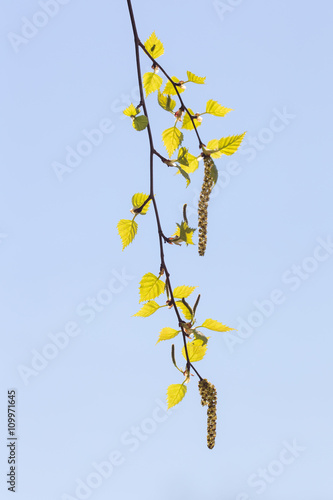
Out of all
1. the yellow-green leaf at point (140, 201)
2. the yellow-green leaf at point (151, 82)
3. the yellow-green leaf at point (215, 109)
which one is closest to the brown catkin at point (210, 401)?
the yellow-green leaf at point (140, 201)

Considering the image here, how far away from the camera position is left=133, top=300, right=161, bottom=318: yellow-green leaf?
193 cm

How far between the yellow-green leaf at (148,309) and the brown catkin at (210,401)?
0.98ft

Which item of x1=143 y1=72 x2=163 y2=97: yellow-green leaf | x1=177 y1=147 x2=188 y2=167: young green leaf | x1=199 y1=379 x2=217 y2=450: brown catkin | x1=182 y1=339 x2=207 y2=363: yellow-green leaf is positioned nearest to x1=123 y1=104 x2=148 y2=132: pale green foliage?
x1=177 y1=147 x2=188 y2=167: young green leaf

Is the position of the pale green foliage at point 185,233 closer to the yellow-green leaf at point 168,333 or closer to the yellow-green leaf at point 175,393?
the yellow-green leaf at point 168,333

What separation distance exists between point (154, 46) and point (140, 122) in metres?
0.35

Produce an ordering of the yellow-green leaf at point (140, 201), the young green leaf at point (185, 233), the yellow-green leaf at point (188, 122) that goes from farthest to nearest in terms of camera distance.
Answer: the yellow-green leaf at point (188, 122) → the yellow-green leaf at point (140, 201) → the young green leaf at point (185, 233)

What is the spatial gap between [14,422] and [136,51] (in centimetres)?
929

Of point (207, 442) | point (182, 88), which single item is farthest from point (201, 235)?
point (207, 442)

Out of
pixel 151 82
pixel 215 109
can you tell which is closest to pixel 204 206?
pixel 215 109

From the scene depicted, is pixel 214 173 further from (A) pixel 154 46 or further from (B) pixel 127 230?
(A) pixel 154 46

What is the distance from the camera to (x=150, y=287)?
189 centimetres

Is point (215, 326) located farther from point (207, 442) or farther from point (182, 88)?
point (182, 88)

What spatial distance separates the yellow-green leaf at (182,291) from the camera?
78.0 inches

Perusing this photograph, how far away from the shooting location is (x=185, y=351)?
1862 mm
